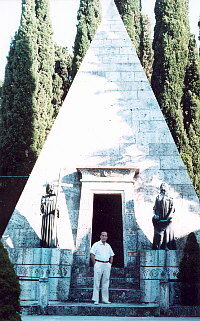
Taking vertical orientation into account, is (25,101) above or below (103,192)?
above

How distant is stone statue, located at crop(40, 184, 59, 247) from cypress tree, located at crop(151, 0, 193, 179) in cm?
565

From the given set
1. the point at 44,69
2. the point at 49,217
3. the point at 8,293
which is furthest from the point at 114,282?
the point at 44,69

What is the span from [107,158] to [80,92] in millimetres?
2098

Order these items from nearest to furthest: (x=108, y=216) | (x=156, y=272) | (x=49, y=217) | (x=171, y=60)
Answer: (x=156, y=272) < (x=49, y=217) < (x=108, y=216) < (x=171, y=60)

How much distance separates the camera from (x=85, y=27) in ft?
62.1

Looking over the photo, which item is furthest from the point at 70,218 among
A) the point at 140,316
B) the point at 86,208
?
the point at 140,316

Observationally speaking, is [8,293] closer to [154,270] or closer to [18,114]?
[154,270]

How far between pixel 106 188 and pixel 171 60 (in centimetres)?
627

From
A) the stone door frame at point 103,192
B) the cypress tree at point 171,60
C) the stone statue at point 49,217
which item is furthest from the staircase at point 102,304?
the cypress tree at point 171,60

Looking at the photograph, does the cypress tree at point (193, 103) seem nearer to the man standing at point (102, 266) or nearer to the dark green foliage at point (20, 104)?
the dark green foliage at point (20, 104)

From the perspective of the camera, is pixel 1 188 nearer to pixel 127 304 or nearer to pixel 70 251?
pixel 70 251

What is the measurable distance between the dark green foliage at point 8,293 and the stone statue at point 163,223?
536 cm

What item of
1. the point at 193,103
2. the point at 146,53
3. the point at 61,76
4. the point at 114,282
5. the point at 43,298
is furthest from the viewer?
the point at 146,53

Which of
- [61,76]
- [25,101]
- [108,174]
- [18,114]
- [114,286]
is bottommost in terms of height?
[114,286]
